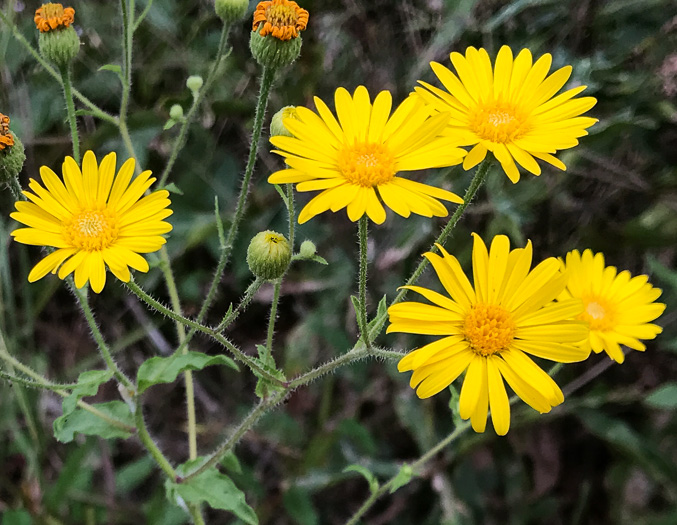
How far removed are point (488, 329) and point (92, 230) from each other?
1.36 m

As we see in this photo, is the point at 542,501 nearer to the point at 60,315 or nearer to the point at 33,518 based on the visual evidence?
the point at 33,518

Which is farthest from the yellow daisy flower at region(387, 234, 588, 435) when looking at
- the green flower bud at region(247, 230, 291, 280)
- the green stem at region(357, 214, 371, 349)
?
the green flower bud at region(247, 230, 291, 280)

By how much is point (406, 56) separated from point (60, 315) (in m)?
3.08

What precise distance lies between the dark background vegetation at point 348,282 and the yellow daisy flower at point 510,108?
1.26 metres

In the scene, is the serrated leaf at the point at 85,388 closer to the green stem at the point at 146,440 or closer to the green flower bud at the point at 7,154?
the green stem at the point at 146,440

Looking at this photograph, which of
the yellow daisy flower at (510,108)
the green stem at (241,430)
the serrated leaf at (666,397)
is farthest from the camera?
the serrated leaf at (666,397)

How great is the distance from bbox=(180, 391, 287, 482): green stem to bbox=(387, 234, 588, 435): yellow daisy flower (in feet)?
2.31

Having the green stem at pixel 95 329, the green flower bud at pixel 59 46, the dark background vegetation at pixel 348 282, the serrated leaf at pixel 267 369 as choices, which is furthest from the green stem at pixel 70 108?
the dark background vegetation at pixel 348 282

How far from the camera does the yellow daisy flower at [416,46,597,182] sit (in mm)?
2094

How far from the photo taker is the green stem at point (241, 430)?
243cm

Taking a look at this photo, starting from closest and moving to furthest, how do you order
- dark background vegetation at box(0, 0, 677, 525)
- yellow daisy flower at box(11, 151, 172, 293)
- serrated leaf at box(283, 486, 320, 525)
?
1. yellow daisy flower at box(11, 151, 172, 293)
2. serrated leaf at box(283, 486, 320, 525)
3. dark background vegetation at box(0, 0, 677, 525)

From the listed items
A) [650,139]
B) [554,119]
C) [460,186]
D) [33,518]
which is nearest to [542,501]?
[460,186]

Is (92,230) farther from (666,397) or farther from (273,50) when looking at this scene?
(666,397)

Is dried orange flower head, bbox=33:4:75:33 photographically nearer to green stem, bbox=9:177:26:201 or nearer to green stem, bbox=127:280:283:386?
green stem, bbox=9:177:26:201
